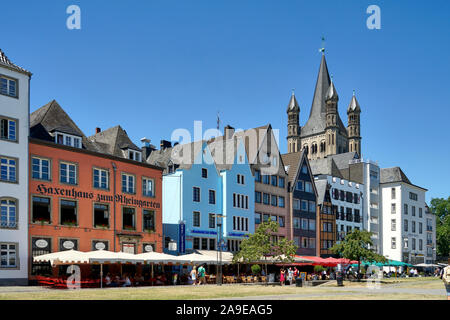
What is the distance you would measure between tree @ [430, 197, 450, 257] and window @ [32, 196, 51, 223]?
9803cm

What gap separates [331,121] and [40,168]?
139157mm

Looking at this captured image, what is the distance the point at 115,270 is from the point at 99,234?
3300mm

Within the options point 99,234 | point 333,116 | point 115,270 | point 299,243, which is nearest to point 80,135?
point 99,234

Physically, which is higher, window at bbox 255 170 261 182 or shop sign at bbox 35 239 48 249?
window at bbox 255 170 261 182

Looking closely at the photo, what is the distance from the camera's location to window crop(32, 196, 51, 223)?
42.8 m

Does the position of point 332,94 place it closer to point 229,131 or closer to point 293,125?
point 293,125

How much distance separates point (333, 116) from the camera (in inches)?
6865

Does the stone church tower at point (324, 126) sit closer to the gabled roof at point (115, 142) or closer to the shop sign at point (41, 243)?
the gabled roof at point (115, 142)

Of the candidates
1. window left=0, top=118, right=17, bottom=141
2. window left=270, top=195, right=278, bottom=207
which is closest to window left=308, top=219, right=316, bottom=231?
window left=270, top=195, right=278, bottom=207

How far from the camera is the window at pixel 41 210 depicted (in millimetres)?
42812

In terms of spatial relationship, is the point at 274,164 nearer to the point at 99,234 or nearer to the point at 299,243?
the point at 299,243

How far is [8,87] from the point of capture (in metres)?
41.9

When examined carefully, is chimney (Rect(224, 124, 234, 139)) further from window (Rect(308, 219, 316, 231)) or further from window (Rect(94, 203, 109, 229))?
window (Rect(94, 203, 109, 229))

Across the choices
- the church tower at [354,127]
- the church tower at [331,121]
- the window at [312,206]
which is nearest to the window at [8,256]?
the window at [312,206]
